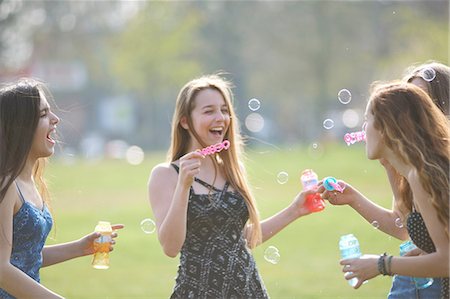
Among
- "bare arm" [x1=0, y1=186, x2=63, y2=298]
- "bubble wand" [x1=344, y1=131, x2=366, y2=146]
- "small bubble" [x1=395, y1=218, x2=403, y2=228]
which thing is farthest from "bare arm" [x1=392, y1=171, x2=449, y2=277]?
"bare arm" [x1=0, y1=186, x2=63, y2=298]

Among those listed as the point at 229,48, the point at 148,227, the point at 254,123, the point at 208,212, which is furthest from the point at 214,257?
the point at 229,48

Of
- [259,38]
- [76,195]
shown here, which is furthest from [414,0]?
[76,195]

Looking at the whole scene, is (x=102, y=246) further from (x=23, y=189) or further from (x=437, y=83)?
(x=437, y=83)

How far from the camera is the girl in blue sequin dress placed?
11.2 ft

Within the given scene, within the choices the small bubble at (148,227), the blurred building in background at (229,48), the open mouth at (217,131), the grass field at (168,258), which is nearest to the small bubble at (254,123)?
the blurred building in background at (229,48)

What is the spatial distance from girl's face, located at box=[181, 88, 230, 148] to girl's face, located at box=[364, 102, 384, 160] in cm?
89

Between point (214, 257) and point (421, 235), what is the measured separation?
1033 mm

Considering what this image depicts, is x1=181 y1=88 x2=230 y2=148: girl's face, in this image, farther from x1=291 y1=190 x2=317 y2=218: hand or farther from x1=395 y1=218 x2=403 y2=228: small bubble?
x1=395 y1=218 x2=403 y2=228: small bubble

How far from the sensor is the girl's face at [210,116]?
13.6 feet

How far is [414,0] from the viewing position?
4225 cm

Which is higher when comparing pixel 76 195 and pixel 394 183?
pixel 394 183

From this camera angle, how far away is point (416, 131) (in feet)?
10.9

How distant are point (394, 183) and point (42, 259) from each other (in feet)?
5.67

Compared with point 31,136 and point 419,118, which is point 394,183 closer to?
point 419,118
